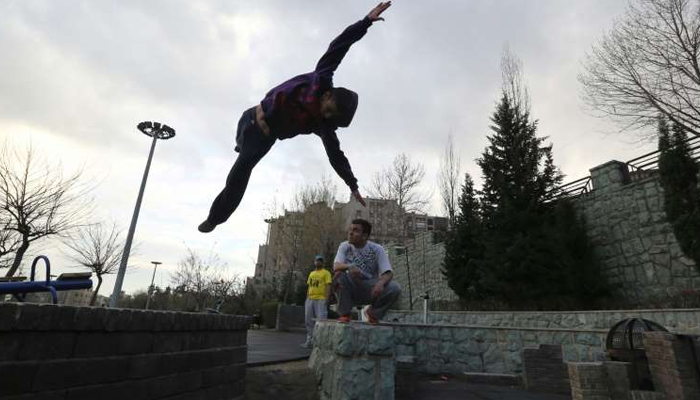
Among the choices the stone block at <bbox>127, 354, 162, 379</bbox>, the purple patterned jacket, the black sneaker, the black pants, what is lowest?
the stone block at <bbox>127, 354, 162, 379</bbox>

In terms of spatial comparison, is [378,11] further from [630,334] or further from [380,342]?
[630,334]

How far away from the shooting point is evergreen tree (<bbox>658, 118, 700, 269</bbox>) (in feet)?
26.3

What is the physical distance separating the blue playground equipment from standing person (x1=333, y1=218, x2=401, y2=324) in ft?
7.02

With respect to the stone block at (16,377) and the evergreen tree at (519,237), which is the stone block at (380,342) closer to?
the stone block at (16,377)

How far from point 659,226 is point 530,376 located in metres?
6.70

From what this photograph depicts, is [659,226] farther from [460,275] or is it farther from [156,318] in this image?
[156,318]

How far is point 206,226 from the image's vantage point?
439 centimetres

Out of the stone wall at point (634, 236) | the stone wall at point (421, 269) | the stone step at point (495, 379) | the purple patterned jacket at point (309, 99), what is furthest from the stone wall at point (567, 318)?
the purple patterned jacket at point (309, 99)

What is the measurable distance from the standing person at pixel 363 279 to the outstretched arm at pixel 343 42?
6.09 ft

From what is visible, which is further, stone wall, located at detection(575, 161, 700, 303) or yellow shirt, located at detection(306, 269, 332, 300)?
stone wall, located at detection(575, 161, 700, 303)

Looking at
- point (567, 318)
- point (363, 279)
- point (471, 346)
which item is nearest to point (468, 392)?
point (471, 346)

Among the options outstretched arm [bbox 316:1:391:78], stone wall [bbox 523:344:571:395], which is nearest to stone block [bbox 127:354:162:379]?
outstretched arm [bbox 316:1:391:78]

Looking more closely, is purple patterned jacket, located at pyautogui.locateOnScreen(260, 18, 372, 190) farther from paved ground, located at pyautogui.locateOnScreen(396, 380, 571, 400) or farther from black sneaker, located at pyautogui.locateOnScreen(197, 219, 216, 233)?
paved ground, located at pyautogui.locateOnScreen(396, 380, 571, 400)

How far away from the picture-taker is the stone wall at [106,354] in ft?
4.88
